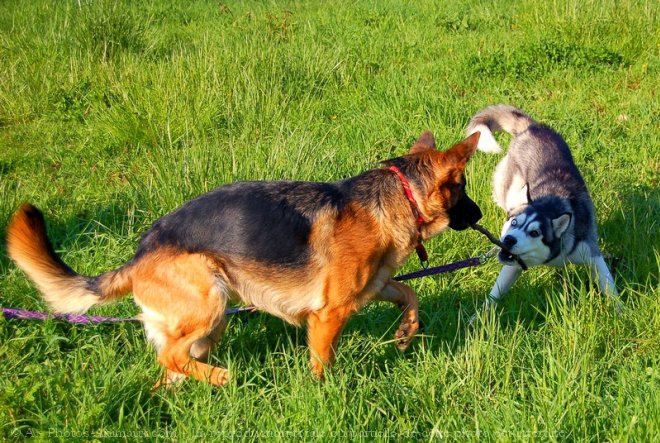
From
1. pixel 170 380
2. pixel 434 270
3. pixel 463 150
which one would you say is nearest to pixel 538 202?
pixel 434 270

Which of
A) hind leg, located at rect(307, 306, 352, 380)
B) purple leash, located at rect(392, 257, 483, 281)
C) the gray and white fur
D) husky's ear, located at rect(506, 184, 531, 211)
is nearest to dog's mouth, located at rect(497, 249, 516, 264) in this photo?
the gray and white fur

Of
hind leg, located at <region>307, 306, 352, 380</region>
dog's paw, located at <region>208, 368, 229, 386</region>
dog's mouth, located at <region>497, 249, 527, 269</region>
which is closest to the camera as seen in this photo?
dog's paw, located at <region>208, 368, 229, 386</region>

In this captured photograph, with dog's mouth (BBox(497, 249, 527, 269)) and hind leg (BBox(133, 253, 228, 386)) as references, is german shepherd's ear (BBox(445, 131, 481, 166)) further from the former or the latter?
hind leg (BBox(133, 253, 228, 386))

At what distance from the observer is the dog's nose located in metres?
4.40

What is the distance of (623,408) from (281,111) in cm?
474

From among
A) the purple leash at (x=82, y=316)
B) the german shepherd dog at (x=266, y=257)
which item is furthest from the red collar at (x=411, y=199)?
the purple leash at (x=82, y=316)

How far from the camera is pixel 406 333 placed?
3799mm

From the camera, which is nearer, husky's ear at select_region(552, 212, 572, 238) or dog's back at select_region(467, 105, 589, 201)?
husky's ear at select_region(552, 212, 572, 238)

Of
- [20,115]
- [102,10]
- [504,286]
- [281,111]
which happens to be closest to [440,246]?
[504,286]

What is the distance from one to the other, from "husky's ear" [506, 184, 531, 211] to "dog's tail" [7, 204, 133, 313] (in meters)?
3.07

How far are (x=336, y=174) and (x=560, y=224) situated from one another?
1.93 metres

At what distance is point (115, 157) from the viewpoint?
6.52 m

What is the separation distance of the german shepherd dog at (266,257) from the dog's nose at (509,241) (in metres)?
0.78

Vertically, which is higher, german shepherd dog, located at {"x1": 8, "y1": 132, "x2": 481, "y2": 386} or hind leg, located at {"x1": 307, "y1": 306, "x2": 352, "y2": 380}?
german shepherd dog, located at {"x1": 8, "y1": 132, "x2": 481, "y2": 386}
